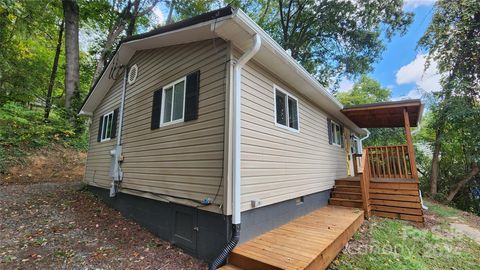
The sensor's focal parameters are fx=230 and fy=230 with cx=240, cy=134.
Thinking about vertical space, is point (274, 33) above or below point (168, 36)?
above

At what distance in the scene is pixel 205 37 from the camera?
13.5ft

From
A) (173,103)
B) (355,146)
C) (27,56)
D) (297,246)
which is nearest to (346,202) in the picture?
(297,246)

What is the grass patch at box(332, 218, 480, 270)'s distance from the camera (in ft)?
11.7

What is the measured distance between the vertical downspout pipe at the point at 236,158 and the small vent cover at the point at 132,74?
3.84 metres

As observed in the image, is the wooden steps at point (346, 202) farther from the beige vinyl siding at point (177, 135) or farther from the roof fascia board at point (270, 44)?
the beige vinyl siding at point (177, 135)

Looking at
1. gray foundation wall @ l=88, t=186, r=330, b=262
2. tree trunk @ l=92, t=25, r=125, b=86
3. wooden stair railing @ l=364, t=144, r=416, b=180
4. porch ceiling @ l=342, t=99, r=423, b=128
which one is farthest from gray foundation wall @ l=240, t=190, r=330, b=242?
tree trunk @ l=92, t=25, r=125, b=86

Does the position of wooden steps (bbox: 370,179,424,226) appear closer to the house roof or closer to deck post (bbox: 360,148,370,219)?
deck post (bbox: 360,148,370,219)

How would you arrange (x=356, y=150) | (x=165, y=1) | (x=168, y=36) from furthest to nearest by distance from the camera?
(x=165, y=1)
(x=356, y=150)
(x=168, y=36)

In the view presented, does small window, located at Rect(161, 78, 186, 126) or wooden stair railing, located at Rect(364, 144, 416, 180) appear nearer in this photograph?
small window, located at Rect(161, 78, 186, 126)

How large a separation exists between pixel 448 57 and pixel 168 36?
12.1 meters

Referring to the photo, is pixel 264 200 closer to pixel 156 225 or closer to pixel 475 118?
pixel 156 225

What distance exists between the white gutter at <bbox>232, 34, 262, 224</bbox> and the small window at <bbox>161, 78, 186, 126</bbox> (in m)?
1.31

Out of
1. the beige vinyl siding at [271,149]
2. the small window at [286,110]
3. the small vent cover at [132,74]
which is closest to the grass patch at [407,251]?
the beige vinyl siding at [271,149]

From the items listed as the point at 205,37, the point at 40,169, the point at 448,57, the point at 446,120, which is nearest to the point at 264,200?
the point at 205,37
